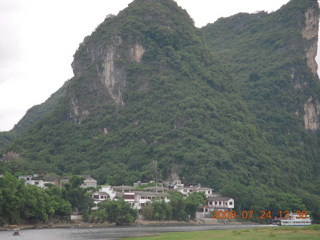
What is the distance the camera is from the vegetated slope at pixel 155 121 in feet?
467

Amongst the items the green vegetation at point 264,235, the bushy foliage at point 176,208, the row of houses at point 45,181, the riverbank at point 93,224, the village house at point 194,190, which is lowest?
the green vegetation at point 264,235

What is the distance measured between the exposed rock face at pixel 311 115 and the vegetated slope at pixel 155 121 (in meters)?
17.1

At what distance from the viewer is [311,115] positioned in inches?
7795

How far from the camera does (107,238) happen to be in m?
74.8

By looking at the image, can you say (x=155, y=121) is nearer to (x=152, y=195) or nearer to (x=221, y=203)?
(x=221, y=203)

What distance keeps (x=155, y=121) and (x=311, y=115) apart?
60382mm

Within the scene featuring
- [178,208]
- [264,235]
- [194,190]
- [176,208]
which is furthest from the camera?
[194,190]

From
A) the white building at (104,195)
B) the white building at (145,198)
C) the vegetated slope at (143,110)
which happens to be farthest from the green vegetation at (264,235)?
the vegetated slope at (143,110)

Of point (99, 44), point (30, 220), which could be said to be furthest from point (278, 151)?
point (30, 220)

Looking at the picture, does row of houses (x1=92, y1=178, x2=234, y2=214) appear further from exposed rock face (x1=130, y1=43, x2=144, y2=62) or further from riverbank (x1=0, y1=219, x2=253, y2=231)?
exposed rock face (x1=130, y1=43, x2=144, y2=62)

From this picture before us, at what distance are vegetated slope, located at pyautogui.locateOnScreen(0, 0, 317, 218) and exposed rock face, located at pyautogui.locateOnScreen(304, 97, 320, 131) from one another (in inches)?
674

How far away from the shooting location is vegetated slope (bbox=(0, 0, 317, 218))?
142250mm
